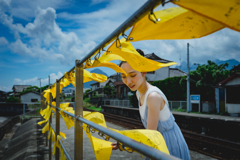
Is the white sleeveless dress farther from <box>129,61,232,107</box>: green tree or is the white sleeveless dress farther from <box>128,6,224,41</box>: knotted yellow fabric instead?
<box>129,61,232,107</box>: green tree

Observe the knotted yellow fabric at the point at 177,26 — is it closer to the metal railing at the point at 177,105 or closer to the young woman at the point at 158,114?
the young woman at the point at 158,114

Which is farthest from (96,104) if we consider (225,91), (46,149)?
(46,149)

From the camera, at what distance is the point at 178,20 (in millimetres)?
714

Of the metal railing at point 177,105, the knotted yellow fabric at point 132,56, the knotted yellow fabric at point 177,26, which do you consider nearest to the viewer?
the knotted yellow fabric at point 177,26

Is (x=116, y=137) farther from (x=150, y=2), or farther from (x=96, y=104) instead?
(x=96, y=104)

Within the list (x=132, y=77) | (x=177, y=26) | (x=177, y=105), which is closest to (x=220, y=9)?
(x=177, y=26)

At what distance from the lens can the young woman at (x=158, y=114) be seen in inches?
57.2

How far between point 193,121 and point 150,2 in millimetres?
9792

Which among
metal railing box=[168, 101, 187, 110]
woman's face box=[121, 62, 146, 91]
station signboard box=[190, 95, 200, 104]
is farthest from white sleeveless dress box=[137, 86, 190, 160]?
metal railing box=[168, 101, 187, 110]

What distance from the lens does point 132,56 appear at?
1.09 meters

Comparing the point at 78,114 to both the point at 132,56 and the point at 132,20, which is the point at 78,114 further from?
the point at 132,20

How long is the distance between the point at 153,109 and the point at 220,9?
1.01 metres

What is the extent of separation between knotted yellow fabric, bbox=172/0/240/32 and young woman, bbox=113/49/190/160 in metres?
0.96

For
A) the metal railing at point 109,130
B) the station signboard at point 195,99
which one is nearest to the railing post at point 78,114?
the metal railing at point 109,130
